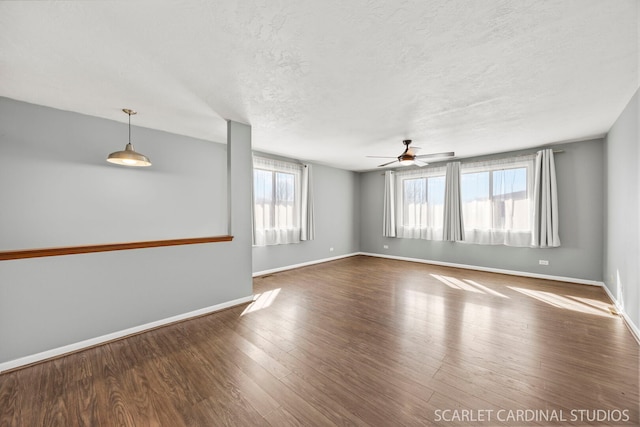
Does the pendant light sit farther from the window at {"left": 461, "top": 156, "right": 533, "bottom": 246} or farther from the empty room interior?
the window at {"left": 461, "top": 156, "right": 533, "bottom": 246}

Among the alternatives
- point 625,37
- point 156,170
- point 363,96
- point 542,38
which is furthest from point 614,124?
point 156,170

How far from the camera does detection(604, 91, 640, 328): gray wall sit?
2484 mm

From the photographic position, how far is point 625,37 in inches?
66.4

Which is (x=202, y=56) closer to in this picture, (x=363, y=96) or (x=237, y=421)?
(x=363, y=96)

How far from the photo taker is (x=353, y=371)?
1.94 meters

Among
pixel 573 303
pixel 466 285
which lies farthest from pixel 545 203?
pixel 466 285

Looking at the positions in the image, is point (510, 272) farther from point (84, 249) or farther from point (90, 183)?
point (90, 183)

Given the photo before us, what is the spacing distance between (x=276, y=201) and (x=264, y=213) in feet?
1.34

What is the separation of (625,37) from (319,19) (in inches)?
85.4

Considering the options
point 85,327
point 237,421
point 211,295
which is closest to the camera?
point 237,421

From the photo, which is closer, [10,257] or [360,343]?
[10,257]

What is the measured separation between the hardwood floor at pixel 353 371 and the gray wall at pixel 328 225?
82.2 inches

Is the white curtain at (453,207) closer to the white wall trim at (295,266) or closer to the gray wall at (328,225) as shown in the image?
the gray wall at (328,225)

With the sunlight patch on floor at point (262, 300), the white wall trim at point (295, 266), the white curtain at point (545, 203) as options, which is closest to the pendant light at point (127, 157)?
the sunlight patch on floor at point (262, 300)
